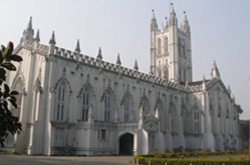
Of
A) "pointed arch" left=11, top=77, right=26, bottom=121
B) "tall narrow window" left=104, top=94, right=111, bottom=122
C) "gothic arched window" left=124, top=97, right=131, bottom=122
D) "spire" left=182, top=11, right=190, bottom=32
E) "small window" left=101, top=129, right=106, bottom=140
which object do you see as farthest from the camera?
"spire" left=182, top=11, right=190, bottom=32

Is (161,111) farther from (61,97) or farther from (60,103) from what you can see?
(60,103)

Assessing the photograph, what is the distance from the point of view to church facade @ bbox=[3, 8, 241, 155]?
33844 mm

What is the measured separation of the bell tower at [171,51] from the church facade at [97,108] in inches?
579

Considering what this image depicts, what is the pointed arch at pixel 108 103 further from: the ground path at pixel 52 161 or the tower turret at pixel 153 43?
the tower turret at pixel 153 43

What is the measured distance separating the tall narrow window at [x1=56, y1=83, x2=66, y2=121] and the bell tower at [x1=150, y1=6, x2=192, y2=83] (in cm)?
3786

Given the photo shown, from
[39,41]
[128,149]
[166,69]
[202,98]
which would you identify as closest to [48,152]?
[128,149]

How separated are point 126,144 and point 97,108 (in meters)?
7.16

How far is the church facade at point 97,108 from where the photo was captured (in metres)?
33.8

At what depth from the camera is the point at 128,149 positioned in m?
40.2

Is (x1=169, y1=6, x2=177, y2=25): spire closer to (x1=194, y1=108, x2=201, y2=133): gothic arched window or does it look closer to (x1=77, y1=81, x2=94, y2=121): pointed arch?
(x1=194, y1=108, x2=201, y2=133): gothic arched window

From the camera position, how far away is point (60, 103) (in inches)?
1379

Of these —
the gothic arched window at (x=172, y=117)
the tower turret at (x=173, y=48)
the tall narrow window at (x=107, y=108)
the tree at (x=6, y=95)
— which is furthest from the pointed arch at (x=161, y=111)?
the tree at (x=6, y=95)

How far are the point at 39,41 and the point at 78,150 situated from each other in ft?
53.3

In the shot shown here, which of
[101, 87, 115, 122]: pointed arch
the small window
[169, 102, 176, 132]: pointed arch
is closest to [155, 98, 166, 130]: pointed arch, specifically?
[169, 102, 176, 132]: pointed arch
